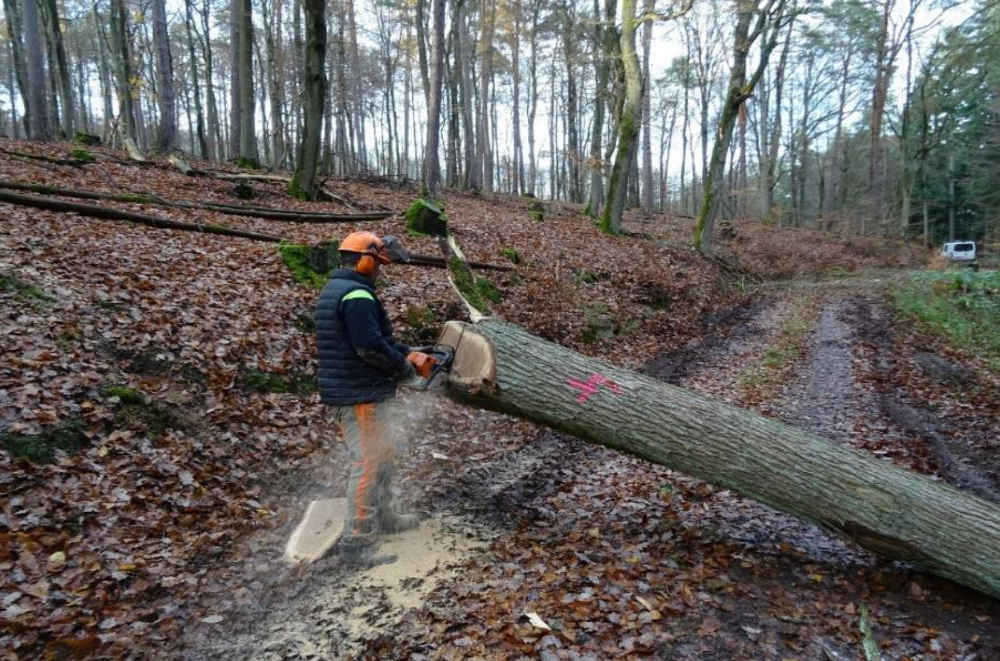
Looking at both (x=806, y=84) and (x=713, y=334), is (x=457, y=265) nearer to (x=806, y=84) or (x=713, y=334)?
(x=713, y=334)

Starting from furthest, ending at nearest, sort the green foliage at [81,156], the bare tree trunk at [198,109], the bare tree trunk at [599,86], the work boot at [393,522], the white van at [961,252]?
the white van at [961,252] → the bare tree trunk at [198,109] → the bare tree trunk at [599,86] → the green foliage at [81,156] → the work boot at [393,522]

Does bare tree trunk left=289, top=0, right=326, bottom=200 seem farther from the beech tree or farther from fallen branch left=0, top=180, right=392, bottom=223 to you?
the beech tree

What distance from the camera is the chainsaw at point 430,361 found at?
422cm

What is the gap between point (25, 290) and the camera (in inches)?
224

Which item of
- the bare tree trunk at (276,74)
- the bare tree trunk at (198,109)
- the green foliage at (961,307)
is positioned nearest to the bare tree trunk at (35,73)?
the bare tree trunk at (198,109)

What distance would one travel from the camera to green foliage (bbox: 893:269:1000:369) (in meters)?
10.5

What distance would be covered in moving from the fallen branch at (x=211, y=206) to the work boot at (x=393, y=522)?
7.98 meters

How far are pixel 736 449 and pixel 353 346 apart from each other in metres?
2.95

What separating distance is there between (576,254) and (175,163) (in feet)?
33.4

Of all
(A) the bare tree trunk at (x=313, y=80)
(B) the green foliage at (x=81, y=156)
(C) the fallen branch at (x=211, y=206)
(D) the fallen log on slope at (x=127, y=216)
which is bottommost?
(D) the fallen log on slope at (x=127, y=216)

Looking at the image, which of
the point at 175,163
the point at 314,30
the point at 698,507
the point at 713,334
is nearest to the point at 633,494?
the point at 698,507

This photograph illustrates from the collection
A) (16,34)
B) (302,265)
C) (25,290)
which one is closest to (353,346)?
(25,290)

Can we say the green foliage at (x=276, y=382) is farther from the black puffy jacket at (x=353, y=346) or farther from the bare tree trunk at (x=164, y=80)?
the bare tree trunk at (x=164, y=80)

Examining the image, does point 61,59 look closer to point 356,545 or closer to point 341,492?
point 341,492
